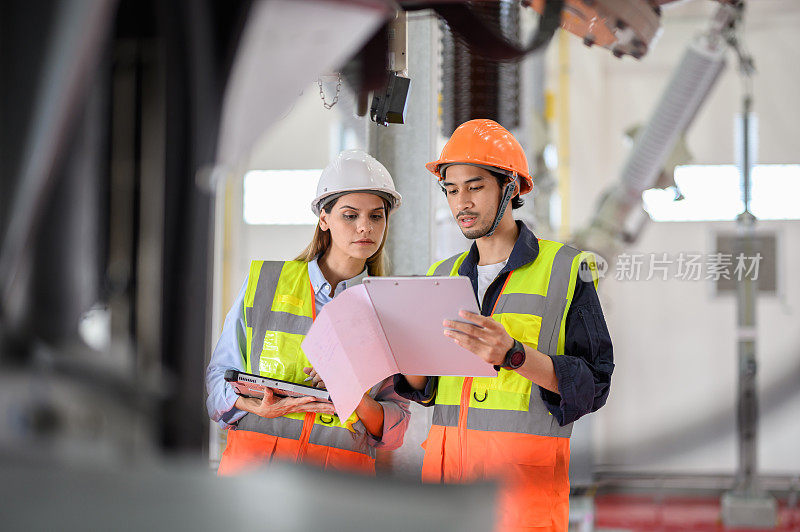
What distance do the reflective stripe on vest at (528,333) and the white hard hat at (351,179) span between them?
0.59m

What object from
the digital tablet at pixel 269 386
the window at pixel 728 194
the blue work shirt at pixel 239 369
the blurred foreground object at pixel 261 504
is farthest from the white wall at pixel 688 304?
the blurred foreground object at pixel 261 504

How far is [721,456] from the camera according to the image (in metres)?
9.70

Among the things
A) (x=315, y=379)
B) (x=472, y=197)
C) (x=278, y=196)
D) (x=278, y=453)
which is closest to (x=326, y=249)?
(x=315, y=379)

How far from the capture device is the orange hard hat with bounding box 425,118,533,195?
8.29 ft

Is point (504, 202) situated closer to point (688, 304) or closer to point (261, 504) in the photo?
point (261, 504)

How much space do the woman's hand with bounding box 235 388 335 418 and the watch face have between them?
67 centimetres

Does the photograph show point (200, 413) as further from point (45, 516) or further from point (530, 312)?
point (530, 312)

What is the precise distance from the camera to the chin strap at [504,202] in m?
2.49

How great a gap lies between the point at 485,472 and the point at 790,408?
8.46 m

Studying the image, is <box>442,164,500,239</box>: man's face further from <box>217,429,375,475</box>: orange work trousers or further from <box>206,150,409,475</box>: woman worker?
<box>217,429,375,475</box>: orange work trousers

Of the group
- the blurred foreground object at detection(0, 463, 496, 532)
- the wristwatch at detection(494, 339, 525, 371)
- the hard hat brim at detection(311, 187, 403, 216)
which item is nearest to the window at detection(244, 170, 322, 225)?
the hard hat brim at detection(311, 187, 403, 216)

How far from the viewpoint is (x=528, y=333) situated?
240 cm

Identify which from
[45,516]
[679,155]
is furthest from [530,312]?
[679,155]

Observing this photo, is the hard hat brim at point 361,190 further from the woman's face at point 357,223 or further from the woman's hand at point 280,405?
the woman's hand at point 280,405
